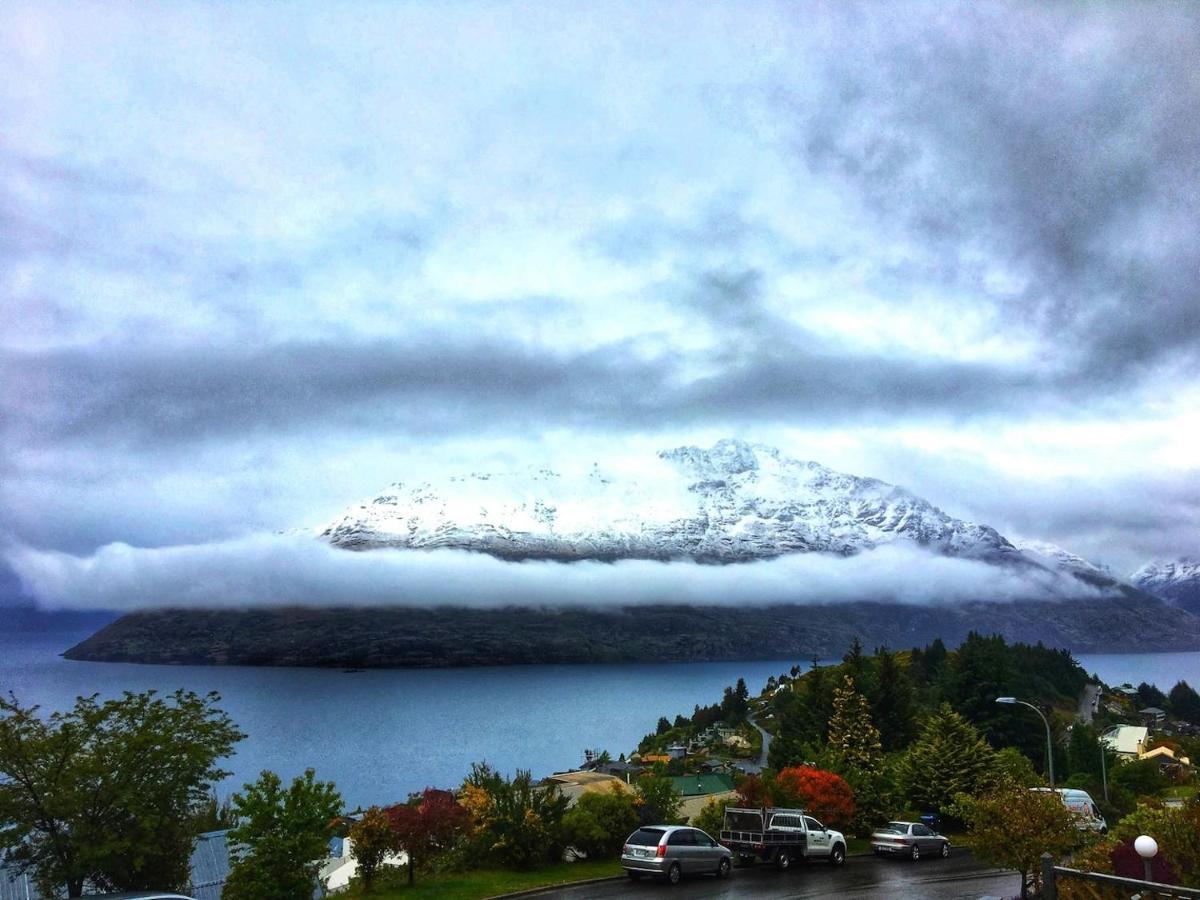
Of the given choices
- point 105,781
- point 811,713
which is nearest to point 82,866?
point 105,781

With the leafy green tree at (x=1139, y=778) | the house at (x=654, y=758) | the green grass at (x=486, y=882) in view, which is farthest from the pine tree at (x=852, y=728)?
the house at (x=654, y=758)

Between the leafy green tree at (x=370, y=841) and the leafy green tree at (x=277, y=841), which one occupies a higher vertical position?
the leafy green tree at (x=277, y=841)

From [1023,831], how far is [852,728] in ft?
129

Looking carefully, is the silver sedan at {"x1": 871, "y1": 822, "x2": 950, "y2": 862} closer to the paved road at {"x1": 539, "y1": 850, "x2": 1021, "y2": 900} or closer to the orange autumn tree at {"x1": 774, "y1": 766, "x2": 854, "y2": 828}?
the paved road at {"x1": 539, "y1": 850, "x2": 1021, "y2": 900}

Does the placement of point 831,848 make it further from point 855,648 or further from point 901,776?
point 855,648

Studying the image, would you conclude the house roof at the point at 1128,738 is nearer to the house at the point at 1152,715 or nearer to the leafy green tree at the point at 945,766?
the house at the point at 1152,715

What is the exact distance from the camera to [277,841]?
21.2 metres

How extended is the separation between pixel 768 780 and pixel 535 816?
42.1ft

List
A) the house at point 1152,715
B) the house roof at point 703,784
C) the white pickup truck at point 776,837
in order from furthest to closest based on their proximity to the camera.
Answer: the house at point 1152,715
the house roof at point 703,784
the white pickup truck at point 776,837

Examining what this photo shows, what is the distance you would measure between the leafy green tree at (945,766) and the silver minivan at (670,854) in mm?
20707

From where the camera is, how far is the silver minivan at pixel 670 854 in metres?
26.0

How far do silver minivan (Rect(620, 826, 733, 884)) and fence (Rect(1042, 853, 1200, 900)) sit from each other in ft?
43.8

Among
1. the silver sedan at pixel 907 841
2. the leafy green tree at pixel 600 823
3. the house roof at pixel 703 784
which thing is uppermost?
the leafy green tree at pixel 600 823

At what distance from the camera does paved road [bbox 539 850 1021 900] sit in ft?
81.9
